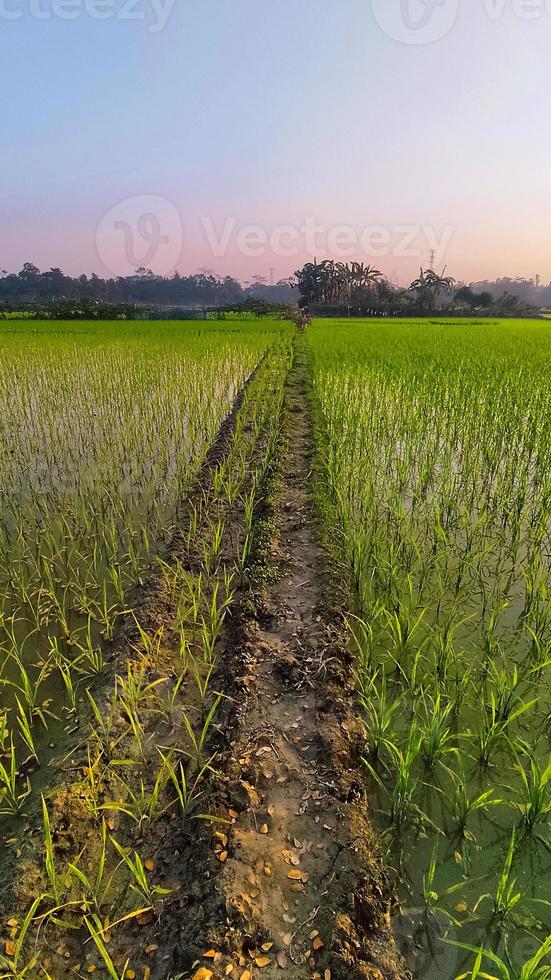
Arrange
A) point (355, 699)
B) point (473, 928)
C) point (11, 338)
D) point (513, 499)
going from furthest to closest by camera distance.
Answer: point (11, 338), point (513, 499), point (355, 699), point (473, 928)

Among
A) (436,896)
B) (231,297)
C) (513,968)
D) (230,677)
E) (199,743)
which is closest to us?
(513,968)

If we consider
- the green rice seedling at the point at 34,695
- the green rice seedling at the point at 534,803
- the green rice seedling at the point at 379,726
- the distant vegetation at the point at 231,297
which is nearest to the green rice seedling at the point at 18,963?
the green rice seedling at the point at 34,695

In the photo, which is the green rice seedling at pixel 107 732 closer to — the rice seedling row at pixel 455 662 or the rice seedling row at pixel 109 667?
the rice seedling row at pixel 109 667

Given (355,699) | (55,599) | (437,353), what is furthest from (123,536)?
(437,353)

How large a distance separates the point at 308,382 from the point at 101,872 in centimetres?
860

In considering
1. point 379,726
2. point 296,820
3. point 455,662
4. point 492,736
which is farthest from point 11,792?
point 455,662

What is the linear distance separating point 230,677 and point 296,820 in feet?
2.34

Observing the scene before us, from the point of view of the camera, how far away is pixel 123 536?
346 cm

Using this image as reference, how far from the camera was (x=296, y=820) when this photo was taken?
162cm

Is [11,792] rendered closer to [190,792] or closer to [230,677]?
[190,792]

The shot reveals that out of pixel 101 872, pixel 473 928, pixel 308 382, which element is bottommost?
pixel 473 928

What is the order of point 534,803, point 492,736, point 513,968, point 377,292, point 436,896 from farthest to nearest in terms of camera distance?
point 377,292 < point 492,736 < point 534,803 < point 436,896 < point 513,968

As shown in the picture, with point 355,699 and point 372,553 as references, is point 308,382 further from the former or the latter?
point 355,699

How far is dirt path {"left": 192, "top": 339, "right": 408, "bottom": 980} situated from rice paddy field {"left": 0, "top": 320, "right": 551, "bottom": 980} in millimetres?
18
